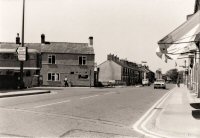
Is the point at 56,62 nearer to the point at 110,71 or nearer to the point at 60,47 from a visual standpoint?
the point at 60,47

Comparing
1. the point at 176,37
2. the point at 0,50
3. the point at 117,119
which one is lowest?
the point at 117,119

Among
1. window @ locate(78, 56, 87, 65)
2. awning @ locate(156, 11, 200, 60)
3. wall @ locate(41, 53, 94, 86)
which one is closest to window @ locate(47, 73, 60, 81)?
wall @ locate(41, 53, 94, 86)

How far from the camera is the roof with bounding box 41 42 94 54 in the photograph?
6372 centimetres

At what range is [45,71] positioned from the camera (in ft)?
203

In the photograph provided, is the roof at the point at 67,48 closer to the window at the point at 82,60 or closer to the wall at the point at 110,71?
the window at the point at 82,60

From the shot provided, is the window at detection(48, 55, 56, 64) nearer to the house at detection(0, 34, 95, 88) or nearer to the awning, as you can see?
the house at detection(0, 34, 95, 88)

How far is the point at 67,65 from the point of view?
6319 cm

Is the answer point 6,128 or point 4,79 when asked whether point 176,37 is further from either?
point 4,79

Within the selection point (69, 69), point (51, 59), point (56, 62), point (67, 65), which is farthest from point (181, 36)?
point (51, 59)

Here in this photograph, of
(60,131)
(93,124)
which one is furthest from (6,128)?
(93,124)

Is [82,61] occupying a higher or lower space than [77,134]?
higher

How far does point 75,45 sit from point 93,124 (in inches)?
2168

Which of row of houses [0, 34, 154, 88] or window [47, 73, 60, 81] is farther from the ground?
row of houses [0, 34, 154, 88]

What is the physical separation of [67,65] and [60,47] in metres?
3.88
